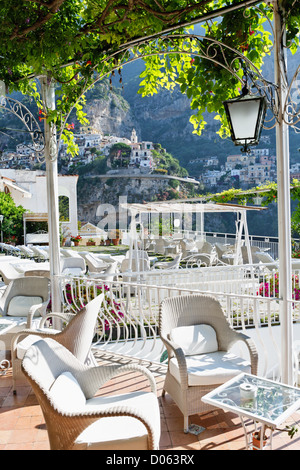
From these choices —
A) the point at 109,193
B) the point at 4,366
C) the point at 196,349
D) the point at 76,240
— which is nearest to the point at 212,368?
the point at 196,349

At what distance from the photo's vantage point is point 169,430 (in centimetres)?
265

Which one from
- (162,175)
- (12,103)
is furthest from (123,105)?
(12,103)

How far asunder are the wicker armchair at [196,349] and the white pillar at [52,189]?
5.43 ft

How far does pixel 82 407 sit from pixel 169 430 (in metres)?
0.82

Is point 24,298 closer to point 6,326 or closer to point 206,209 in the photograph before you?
point 6,326

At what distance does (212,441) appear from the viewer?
249 cm

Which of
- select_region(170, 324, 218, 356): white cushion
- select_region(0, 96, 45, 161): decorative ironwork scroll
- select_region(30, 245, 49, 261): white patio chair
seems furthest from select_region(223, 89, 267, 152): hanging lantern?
select_region(30, 245, 49, 261): white patio chair

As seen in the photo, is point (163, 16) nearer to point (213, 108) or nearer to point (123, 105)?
point (213, 108)

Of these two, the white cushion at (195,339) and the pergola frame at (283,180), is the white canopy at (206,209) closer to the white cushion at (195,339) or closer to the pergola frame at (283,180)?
the white cushion at (195,339)

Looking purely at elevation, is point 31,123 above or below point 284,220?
above

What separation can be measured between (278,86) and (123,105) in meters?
51.8

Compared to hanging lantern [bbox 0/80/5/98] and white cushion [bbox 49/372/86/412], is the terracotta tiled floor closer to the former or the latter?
white cushion [bbox 49/372/86/412]

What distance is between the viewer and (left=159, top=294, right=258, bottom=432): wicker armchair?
8.75 feet

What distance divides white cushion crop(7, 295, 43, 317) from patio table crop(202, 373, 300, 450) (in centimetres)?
251
